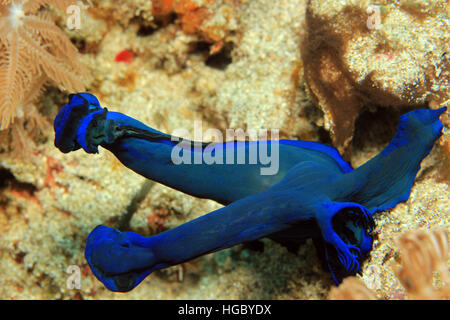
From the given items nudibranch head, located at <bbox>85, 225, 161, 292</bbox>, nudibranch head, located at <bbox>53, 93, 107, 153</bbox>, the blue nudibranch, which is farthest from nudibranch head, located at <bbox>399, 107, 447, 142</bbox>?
nudibranch head, located at <bbox>53, 93, 107, 153</bbox>

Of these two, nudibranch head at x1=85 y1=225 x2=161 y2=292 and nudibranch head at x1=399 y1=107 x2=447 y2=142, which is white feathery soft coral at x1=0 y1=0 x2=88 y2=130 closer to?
nudibranch head at x1=85 y1=225 x2=161 y2=292

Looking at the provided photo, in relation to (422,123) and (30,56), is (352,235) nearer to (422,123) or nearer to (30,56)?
(422,123)

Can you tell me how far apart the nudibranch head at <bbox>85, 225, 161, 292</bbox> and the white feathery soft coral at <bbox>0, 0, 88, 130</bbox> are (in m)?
1.57

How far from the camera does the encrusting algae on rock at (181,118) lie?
2992 millimetres

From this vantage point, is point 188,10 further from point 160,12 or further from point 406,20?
point 406,20

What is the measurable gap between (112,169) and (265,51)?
189cm

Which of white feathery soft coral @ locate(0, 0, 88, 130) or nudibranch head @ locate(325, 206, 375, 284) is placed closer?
nudibranch head @ locate(325, 206, 375, 284)

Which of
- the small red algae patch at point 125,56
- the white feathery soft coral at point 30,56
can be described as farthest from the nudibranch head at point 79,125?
the small red algae patch at point 125,56

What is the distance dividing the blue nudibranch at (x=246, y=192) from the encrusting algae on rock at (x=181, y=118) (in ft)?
1.62

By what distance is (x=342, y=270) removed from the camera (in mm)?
2184

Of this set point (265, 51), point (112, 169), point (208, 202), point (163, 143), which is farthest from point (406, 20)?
point (112, 169)

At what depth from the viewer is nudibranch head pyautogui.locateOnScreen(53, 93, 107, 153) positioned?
2.10 metres
